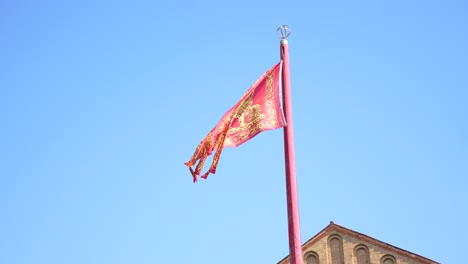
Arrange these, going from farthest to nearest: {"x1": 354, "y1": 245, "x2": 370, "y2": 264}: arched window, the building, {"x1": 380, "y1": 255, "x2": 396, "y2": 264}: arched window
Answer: {"x1": 354, "y1": 245, "x2": 370, "y2": 264}: arched window < {"x1": 380, "y1": 255, "x2": 396, "y2": 264}: arched window < the building

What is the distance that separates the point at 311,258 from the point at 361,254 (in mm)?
2697

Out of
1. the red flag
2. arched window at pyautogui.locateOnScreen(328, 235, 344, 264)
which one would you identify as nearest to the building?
arched window at pyautogui.locateOnScreen(328, 235, 344, 264)

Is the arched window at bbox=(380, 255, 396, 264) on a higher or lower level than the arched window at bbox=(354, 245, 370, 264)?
lower

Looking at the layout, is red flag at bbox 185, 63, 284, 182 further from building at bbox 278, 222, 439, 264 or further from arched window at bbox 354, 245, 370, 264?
arched window at bbox 354, 245, 370, 264

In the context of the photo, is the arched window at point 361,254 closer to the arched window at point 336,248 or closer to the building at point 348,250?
the building at point 348,250

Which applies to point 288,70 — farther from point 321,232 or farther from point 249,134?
point 321,232

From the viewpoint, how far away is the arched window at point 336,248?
35.6m

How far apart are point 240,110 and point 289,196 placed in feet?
9.25

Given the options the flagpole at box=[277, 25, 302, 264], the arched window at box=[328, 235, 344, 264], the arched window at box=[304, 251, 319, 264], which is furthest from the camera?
the arched window at box=[304, 251, 319, 264]

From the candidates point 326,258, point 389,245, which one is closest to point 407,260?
point 389,245

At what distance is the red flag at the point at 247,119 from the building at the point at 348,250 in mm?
21707

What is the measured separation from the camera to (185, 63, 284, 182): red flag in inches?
568

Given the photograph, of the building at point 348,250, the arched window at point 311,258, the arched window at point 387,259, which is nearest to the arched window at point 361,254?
the building at point 348,250

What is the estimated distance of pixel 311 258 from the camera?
36.2 meters
